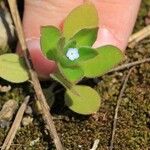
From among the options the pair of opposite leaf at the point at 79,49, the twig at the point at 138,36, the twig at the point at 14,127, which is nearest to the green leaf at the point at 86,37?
the pair of opposite leaf at the point at 79,49

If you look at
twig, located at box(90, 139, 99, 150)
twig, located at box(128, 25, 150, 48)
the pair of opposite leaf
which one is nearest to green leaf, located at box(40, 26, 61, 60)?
the pair of opposite leaf

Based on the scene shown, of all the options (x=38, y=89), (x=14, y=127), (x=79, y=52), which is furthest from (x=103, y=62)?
(x=14, y=127)

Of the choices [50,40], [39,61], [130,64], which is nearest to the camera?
[50,40]

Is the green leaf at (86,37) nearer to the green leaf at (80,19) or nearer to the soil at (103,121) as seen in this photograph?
the green leaf at (80,19)

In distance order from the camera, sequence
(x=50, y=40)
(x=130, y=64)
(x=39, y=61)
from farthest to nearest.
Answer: (x=130, y=64)
(x=39, y=61)
(x=50, y=40)

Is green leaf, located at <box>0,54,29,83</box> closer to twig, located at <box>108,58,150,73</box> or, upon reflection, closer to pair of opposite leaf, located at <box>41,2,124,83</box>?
pair of opposite leaf, located at <box>41,2,124,83</box>

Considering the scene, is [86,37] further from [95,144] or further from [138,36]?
[138,36]

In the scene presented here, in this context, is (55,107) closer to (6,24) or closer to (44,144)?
(44,144)
